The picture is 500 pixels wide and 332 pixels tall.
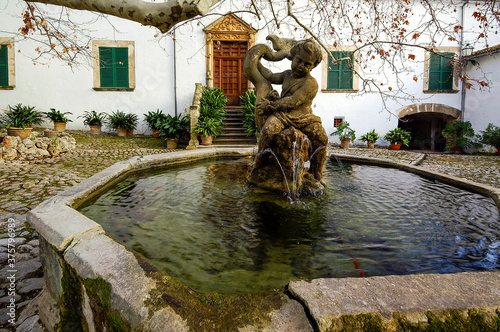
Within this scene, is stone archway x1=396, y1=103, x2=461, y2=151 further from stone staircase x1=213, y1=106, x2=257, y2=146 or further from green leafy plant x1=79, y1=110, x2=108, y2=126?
green leafy plant x1=79, y1=110, x2=108, y2=126

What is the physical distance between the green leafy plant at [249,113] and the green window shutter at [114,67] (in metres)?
5.44

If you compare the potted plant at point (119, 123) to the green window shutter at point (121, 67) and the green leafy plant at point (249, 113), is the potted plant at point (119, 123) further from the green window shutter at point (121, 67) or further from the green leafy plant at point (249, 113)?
the green leafy plant at point (249, 113)

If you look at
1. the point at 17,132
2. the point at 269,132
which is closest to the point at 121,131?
the point at 17,132

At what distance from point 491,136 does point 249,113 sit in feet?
31.0

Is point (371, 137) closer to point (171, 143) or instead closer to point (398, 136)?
point (398, 136)

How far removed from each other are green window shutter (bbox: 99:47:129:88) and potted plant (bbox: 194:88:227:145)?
3803mm

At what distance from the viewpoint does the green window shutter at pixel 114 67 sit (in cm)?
1323

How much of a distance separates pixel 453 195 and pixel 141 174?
13.7 feet

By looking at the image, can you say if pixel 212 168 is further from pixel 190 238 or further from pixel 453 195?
pixel 453 195

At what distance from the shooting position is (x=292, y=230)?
2648 mm

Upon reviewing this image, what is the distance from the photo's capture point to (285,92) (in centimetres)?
416

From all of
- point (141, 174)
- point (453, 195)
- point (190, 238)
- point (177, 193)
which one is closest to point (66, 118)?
point (141, 174)

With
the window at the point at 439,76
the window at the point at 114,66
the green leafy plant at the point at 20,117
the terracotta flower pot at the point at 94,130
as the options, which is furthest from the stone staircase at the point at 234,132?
the window at the point at 439,76

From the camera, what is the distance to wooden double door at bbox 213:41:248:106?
13797 mm
